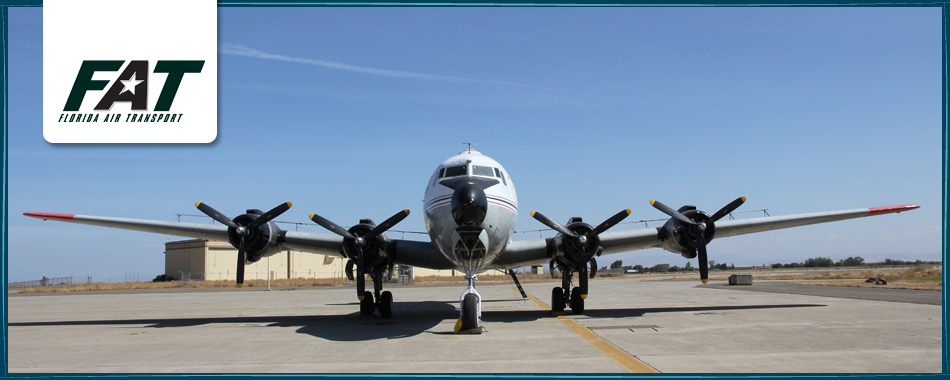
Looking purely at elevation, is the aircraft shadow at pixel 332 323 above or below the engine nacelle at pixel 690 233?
below

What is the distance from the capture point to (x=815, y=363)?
974 cm

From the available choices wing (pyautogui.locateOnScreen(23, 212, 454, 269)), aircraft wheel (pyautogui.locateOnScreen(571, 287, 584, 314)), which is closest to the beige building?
wing (pyautogui.locateOnScreen(23, 212, 454, 269))

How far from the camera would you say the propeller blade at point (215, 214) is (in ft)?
63.5

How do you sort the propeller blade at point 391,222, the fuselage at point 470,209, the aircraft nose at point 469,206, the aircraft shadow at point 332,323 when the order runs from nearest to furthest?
1. the aircraft nose at point 469,206
2. the fuselage at point 470,209
3. the aircraft shadow at point 332,323
4. the propeller blade at point 391,222

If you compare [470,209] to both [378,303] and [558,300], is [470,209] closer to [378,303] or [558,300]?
[378,303]

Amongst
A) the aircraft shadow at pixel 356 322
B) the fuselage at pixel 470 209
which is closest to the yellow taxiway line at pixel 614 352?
the fuselage at pixel 470 209

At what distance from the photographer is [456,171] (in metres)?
17.1

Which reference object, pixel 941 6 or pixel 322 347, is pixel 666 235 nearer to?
pixel 322 347

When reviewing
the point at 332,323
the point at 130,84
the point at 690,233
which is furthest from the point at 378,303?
the point at 130,84

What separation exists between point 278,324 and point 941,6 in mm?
16997

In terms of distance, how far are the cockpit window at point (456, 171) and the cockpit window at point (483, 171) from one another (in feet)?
0.86

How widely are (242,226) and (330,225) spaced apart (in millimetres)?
2606

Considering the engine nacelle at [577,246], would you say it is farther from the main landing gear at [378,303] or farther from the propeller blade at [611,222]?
the main landing gear at [378,303]

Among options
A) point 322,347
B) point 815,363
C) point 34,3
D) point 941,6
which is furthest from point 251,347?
point 941,6
